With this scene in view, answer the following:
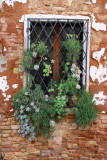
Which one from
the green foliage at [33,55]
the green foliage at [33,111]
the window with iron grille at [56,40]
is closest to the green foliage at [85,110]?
the window with iron grille at [56,40]

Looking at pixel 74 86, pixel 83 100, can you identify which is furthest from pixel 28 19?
pixel 83 100

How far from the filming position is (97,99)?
3320mm

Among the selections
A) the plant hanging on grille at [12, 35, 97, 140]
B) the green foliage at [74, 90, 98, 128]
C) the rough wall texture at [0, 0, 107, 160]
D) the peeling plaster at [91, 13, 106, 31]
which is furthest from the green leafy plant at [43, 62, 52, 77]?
the peeling plaster at [91, 13, 106, 31]

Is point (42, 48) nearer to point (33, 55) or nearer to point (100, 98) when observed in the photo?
point (33, 55)

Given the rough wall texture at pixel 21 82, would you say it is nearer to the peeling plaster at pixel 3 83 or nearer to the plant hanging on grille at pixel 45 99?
the peeling plaster at pixel 3 83

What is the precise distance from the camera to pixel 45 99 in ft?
10.3

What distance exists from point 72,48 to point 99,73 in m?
0.65

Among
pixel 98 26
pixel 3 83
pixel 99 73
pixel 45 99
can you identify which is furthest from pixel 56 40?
pixel 3 83

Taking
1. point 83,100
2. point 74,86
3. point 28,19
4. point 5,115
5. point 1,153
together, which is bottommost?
point 1,153

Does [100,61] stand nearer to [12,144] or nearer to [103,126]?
[103,126]

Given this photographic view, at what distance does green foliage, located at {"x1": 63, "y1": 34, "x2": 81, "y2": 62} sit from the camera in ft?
10.3

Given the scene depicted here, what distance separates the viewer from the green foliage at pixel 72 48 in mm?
3141

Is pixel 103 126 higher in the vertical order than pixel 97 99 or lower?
lower

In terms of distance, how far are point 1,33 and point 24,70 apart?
74cm
